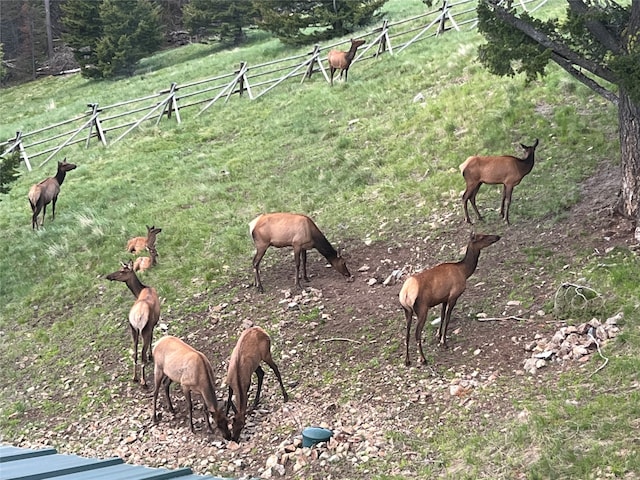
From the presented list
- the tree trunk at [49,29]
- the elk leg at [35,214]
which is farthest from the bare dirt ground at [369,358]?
the tree trunk at [49,29]

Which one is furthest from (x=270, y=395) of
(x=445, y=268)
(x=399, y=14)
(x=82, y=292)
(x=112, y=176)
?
(x=399, y=14)

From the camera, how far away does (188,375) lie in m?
8.86

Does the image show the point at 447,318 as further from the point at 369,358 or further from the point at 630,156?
the point at 630,156

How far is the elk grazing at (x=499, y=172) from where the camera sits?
11516 mm

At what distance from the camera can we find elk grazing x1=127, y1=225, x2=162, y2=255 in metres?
14.2

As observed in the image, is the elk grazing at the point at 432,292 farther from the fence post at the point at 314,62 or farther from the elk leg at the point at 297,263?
the fence post at the point at 314,62

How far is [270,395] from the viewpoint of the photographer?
934cm

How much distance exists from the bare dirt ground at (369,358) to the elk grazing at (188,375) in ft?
1.01

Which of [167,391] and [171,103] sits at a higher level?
[171,103]

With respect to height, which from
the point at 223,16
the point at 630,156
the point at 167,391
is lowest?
the point at 167,391

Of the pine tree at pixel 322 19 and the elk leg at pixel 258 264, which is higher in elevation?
the pine tree at pixel 322 19

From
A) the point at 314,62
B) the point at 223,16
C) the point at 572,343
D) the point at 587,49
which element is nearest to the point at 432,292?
the point at 572,343

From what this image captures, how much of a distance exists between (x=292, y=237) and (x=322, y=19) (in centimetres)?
2267

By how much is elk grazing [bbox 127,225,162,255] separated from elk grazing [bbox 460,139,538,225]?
20.6ft
